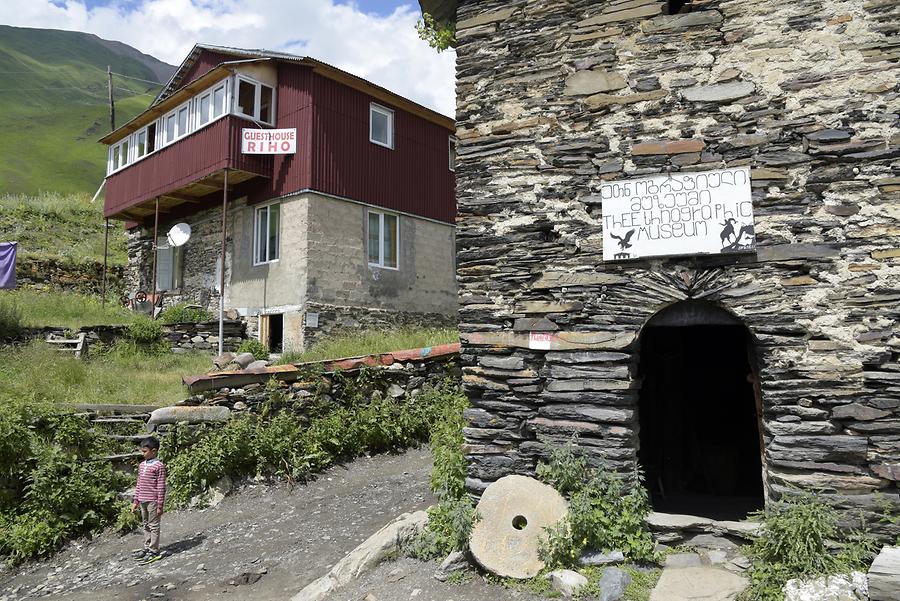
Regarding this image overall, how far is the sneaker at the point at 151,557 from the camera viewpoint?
6539 mm

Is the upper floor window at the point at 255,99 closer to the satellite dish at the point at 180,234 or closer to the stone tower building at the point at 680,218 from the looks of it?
the satellite dish at the point at 180,234

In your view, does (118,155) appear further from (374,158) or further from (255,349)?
(255,349)

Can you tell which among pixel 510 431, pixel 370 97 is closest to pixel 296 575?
pixel 510 431

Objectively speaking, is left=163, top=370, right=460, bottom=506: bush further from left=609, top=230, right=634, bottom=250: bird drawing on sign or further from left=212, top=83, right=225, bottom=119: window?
left=212, top=83, right=225, bottom=119: window

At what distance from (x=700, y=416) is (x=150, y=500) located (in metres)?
7.20

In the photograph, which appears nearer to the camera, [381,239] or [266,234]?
[266,234]

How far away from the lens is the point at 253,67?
48.9ft

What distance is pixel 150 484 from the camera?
6793 mm

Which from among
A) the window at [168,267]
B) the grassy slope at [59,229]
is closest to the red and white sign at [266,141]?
the window at [168,267]

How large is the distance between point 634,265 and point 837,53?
240 cm

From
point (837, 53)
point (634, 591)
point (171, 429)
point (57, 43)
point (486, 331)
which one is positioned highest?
point (57, 43)

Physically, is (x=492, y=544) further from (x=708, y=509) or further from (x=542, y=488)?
(x=708, y=509)

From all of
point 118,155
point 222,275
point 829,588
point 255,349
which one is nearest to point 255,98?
point 222,275

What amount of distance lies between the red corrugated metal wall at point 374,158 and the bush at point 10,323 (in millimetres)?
7055
